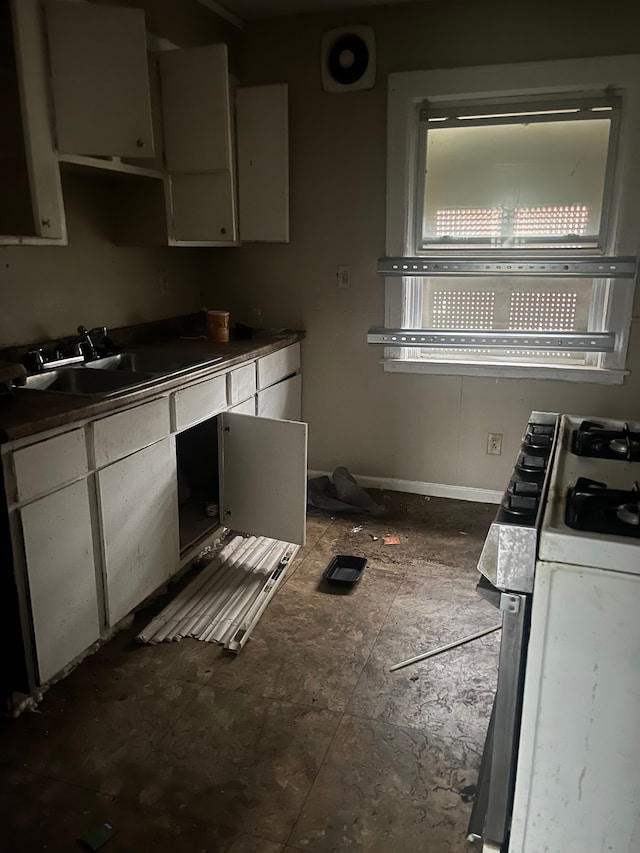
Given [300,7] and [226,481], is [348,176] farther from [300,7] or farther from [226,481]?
[226,481]

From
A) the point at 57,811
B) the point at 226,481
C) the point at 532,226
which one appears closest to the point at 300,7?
the point at 532,226

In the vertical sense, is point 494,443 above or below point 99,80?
below

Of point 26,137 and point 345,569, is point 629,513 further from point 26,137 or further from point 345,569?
point 26,137

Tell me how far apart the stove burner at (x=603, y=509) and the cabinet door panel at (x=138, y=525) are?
1.44 m

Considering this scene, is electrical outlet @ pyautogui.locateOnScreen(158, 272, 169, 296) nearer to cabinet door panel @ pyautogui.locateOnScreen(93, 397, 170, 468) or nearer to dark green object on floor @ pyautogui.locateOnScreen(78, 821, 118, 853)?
cabinet door panel @ pyautogui.locateOnScreen(93, 397, 170, 468)

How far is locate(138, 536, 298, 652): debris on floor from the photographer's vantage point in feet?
7.43

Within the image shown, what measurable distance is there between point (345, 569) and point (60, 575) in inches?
49.2

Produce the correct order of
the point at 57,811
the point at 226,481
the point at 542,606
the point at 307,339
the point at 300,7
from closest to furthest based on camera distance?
the point at 542,606 < the point at 57,811 < the point at 226,481 < the point at 300,7 < the point at 307,339

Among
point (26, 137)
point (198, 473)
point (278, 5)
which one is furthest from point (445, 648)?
point (278, 5)

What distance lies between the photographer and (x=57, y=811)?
5.12ft

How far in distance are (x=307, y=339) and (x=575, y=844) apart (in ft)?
9.09

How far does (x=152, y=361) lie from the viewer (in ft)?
9.14

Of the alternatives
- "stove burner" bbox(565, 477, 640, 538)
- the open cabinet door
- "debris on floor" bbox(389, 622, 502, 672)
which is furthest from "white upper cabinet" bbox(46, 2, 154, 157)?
"debris on floor" bbox(389, 622, 502, 672)

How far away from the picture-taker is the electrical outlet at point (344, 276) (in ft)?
11.2
